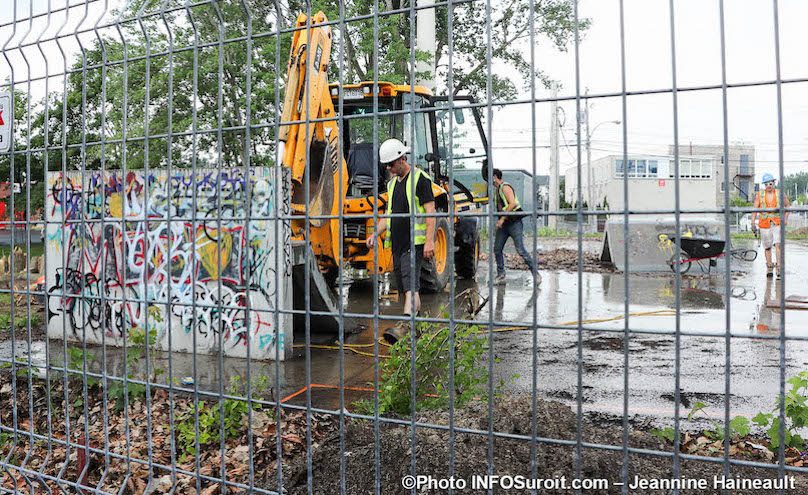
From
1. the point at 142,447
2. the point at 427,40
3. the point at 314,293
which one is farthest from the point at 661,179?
the point at 427,40

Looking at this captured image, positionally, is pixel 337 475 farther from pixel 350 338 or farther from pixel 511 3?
pixel 511 3

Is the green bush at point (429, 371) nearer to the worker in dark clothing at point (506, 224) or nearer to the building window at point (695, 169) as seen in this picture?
the building window at point (695, 169)

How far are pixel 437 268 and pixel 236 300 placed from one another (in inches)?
186

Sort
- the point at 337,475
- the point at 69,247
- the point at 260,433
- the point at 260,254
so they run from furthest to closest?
the point at 69,247
the point at 260,254
the point at 260,433
the point at 337,475

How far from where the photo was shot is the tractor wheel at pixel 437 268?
10.1 m

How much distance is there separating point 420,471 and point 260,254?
391 centimetres

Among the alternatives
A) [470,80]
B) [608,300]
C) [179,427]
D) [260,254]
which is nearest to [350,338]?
[260,254]

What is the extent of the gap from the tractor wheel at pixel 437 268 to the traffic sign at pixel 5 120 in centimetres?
625

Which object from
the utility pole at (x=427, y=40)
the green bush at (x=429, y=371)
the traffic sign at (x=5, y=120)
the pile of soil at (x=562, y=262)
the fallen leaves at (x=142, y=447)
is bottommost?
the fallen leaves at (x=142, y=447)

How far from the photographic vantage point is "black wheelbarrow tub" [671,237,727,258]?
1348 centimetres

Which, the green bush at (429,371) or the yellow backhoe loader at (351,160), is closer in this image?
the green bush at (429,371)

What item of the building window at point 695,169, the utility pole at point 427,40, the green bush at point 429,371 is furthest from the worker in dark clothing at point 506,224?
the building window at point 695,169

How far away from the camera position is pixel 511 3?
20.8 metres

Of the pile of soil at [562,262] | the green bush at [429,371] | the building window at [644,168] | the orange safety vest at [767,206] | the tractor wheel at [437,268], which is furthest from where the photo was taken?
the pile of soil at [562,262]
